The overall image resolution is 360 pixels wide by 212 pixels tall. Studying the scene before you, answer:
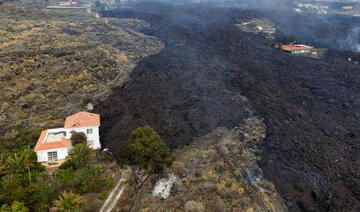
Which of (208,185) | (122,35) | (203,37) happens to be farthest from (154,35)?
(208,185)

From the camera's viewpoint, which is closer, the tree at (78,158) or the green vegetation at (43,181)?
the green vegetation at (43,181)

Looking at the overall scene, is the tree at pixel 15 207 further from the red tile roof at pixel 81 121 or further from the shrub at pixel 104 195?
the red tile roof at pixel 81 121

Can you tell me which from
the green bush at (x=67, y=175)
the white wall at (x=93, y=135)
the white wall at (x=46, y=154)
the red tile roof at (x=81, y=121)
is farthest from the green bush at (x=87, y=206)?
the red tile roof at (x=81, y=121)

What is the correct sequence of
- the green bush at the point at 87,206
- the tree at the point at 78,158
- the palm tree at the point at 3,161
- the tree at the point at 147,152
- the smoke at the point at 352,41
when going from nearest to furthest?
the green bush at the point at 87,206 < the palm tree at the point at 3,161 < the tree at the point at 78,158 < the tree at the point at 147,152 < the smoke at the point at 352,41

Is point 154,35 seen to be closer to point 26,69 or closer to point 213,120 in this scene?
point 26,69

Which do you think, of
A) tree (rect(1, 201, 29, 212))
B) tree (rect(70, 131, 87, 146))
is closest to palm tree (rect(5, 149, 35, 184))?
tree (rect(1, 201, 29, 212))

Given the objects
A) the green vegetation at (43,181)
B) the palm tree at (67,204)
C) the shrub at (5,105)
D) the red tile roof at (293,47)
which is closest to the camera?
the palm tree at (67,204)

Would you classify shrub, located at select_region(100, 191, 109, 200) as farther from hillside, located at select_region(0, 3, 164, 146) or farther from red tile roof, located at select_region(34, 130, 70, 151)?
hillside, located at select_region(0, 3, 164, 146)
